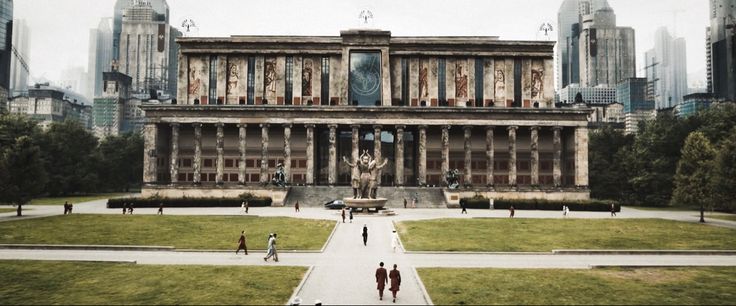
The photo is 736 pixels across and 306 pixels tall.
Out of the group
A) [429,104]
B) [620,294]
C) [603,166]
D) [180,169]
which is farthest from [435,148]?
[620,294]

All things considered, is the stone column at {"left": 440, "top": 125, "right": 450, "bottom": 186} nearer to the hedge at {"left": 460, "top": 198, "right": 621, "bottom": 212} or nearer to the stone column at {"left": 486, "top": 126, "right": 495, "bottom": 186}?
the stone column at {"left": 486, "top": 126, "right": 495, "bottom": 186}

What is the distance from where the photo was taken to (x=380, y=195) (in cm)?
7081

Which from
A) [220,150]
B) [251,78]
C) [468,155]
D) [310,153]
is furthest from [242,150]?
[468,155]

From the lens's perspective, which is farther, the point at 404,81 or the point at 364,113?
the point at 404,81

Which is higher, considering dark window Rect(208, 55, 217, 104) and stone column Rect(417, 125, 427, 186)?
dark window Rect(208, 55, 217, 104)

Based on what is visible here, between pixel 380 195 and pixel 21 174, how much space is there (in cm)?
4138

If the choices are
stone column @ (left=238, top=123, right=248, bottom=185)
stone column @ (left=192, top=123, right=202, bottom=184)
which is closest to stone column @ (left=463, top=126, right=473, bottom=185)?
stone column @ (left=238, top=123, right=248, bottom=185)

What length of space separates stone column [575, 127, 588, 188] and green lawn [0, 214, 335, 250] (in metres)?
47.4

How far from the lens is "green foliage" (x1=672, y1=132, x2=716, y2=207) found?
2099 inches

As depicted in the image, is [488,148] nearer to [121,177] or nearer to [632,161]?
[632,161]

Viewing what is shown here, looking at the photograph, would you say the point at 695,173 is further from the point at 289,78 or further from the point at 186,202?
the point at 289,78

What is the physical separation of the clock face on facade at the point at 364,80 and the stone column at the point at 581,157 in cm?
3162

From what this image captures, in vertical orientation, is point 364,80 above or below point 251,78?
below

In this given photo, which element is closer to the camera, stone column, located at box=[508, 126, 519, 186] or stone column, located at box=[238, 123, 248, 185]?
stone column, located at box=[238, 123, 248, 185]
